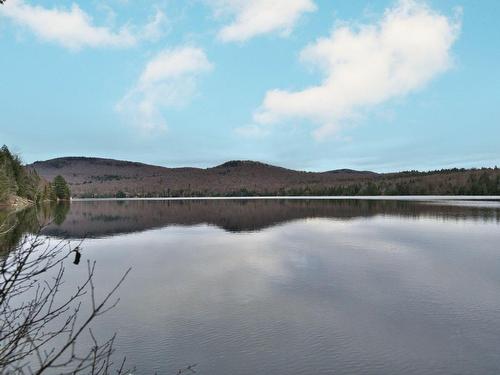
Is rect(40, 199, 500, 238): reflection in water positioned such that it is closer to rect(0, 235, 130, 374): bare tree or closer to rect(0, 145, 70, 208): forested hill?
rect(0, 145, 70, 208): forested hill

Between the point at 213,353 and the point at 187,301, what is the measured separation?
16.5 ft

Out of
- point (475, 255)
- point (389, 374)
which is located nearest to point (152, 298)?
point (389, 374)

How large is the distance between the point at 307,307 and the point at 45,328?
933 centimetres

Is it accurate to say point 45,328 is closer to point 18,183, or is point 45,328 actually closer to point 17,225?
point 17,225

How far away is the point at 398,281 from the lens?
18594 mm

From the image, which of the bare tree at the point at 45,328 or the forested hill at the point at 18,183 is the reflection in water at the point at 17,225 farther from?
the forested hill at the point at 18,183

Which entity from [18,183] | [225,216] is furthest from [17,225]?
[18,183]

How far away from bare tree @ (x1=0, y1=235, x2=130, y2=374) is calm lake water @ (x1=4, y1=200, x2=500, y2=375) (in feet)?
3.32

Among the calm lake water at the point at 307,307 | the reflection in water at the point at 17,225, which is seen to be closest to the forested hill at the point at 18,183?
the reflection in water at the point at 17,225

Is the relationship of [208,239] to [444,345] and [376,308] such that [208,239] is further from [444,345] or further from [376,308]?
[444,345]

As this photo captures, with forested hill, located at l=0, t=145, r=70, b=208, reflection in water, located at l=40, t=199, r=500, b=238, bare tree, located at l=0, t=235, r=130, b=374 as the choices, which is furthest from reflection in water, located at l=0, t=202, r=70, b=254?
forested hill, located at l=0, t=145, r=70, b=208

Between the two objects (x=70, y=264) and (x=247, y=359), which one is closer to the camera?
(x=247, y=359)

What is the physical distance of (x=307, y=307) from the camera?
48.3 feet

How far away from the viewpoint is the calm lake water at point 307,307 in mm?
10422
